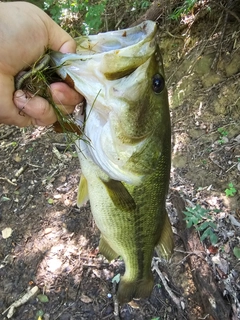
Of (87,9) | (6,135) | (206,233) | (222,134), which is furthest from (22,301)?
(87,9)

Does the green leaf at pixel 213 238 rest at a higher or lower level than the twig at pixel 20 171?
lower

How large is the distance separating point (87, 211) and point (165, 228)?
185 centimetres

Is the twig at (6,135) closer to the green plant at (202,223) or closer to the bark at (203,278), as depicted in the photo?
the bark at (203,278)

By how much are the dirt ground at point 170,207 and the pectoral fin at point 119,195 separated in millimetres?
1356

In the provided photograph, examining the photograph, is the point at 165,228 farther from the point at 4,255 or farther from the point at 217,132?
the point at 217,132

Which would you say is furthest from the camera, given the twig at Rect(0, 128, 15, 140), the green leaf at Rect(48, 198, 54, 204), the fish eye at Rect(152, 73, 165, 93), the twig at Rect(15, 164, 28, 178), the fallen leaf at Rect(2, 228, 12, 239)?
the twig at Rect(0, 128, 15, 140)

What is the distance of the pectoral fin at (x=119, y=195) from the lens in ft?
5.82

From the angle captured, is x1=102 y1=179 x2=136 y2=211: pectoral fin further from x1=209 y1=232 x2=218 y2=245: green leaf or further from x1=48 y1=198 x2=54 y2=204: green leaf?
x1=48 y1=198 x2=54 y2=204: green leaf

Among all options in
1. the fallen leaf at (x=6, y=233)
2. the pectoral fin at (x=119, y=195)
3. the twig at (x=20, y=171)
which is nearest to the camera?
the pectoral fin at (x=119, y=195)

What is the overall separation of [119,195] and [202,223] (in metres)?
1.58

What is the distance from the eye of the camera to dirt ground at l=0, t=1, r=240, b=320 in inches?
121

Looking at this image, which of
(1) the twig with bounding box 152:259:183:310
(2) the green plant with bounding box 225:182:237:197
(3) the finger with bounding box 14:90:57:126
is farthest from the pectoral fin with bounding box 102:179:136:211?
(2) the green plant with bounding box 225:182:237:197

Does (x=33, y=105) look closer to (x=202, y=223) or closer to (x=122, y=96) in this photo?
(x=122, y=96)

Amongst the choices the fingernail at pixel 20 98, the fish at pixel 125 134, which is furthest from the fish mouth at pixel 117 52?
the fingernail at pixel 20 98
